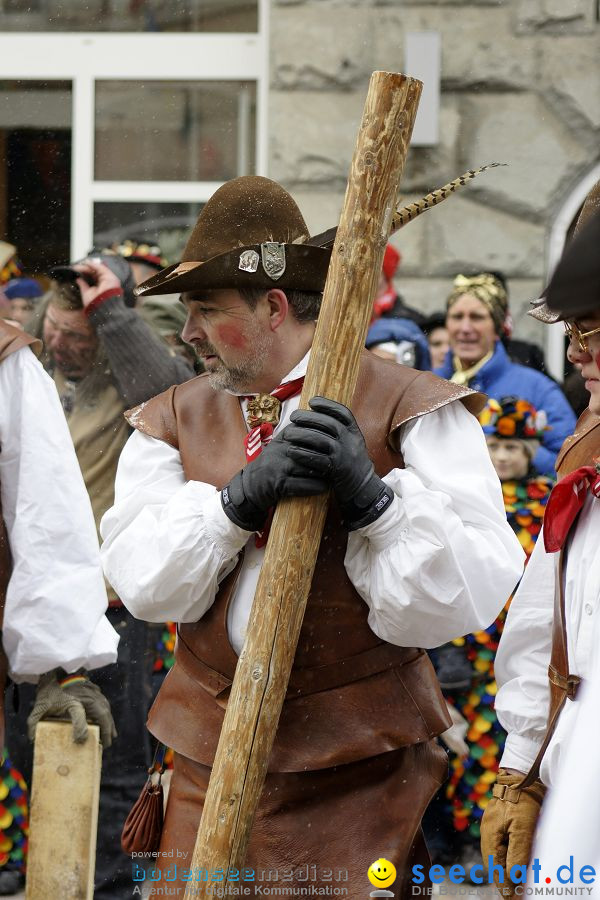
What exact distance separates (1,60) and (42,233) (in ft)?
3.34

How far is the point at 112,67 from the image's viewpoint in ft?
26.4

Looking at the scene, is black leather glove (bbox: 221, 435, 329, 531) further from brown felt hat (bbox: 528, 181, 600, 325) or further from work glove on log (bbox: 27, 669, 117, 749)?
work glove on log (bbox: 27, 669, 117, 749)

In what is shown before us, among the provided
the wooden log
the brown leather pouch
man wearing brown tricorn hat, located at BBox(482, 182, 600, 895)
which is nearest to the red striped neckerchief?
man wearing brown tricorn hat, located at BBox(482, 182, 600, 895)

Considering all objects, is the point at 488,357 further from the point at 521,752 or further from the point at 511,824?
the point at 511,824

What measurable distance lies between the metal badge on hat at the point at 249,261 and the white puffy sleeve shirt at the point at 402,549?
32cm

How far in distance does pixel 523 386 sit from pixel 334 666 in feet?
9.91

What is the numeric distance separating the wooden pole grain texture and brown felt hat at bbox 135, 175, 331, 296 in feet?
0.96

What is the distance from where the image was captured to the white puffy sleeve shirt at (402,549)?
9.87 ft

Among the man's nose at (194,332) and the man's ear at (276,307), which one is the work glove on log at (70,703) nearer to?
the man's nose at (194,332)

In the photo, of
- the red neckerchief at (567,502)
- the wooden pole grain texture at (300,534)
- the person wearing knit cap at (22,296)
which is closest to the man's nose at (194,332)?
the wooden pole grain texture at (300,534)

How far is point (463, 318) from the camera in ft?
20.3

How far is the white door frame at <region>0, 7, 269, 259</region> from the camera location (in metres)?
8.00

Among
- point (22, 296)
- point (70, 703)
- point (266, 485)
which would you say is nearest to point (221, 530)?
point (266, 485)

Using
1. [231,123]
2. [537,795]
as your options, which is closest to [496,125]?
[231,123]
